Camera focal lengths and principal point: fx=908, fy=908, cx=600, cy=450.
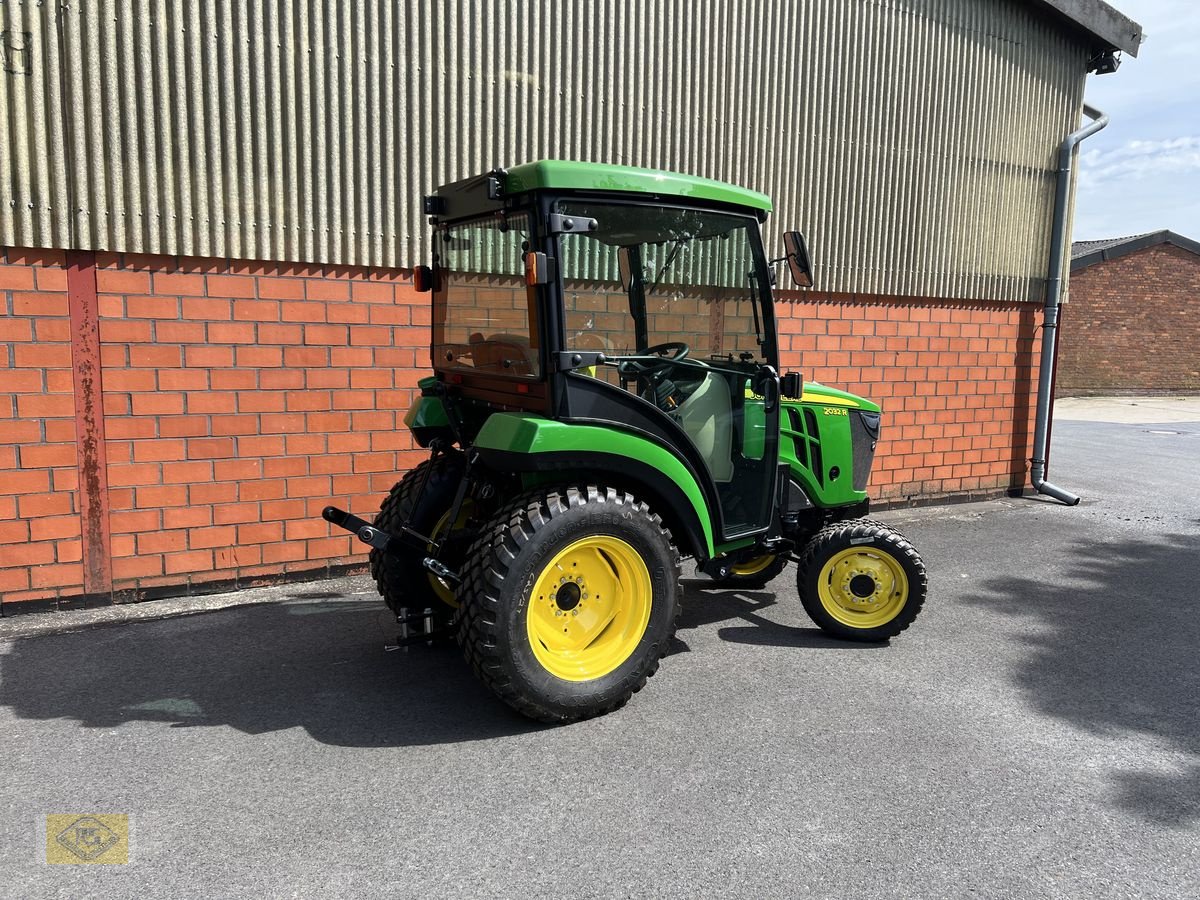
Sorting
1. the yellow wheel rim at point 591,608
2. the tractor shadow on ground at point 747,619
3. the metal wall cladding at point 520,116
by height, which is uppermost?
the metal wall cladding at point 520,116

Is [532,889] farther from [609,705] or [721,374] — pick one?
[721,374]

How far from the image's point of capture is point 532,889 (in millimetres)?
2771

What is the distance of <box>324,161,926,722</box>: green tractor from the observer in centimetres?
376

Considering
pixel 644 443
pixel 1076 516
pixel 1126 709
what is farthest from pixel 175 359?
pixel 1076 516

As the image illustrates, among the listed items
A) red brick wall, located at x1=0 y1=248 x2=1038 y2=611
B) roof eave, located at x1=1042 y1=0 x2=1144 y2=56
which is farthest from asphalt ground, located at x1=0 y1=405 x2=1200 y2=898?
roof eave, located at x1=1042 y1=0 x2=1144 y2=56

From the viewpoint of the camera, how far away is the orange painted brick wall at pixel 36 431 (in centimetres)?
499

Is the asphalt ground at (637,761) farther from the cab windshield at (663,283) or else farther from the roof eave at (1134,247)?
the roof eave at (1134,247)

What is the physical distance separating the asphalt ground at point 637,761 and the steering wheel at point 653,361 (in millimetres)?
1508

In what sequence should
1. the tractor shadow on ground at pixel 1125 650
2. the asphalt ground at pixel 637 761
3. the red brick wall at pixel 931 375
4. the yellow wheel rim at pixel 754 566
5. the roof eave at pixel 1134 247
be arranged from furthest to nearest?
1. the roof eave at pixel 1134 247
2. the red brick wall at pixel 931 375
3. the yellow wheel rim at pixel 754 566
4. the tractor shadow on ground at pixel 1125 650
5. the asphalt ground at pixel 637 761

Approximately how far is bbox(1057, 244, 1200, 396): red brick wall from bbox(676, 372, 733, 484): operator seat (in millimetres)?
22190

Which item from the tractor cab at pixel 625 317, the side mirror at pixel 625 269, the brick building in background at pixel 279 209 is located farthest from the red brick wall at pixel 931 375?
the side mirror at pixel 625 269

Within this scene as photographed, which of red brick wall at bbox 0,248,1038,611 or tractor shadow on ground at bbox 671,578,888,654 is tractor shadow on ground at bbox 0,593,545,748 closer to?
red brick wall at bbox 0,248,1038,611

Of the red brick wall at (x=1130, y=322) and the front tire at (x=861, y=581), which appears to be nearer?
the front tire at (x=861, y=581)

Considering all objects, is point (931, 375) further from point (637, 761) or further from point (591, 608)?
point (637, 761)
